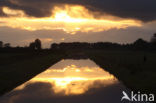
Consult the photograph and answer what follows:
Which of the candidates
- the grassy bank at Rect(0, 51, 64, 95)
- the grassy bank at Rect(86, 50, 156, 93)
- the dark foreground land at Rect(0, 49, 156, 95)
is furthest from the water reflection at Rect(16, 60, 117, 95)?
the grassy bank at Rect(86, 50, 156, 93)

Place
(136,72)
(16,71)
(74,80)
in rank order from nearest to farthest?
(74,80) < (136,72) < (16,71)

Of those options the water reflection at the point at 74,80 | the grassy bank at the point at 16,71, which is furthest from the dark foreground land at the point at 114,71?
the water reflection at the point at 74,80

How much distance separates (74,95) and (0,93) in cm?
544

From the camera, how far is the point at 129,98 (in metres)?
15.0

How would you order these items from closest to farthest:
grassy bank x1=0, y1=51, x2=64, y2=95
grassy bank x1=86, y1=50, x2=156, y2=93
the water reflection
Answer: the water reflection, grassy bank x1=86, y1=50, x2=156, y2=93, grassy bank x1=0, y1=51, x2=64, y2=95

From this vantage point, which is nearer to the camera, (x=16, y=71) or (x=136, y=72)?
(x=136, y=72)

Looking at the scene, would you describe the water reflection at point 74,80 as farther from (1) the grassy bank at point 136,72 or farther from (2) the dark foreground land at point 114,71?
(1) the grassy bank at point 136,72

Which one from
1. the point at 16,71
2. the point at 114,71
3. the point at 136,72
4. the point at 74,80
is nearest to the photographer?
the point at 74,80

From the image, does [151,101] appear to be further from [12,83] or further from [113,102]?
[12,83]

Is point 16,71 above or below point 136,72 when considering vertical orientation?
above

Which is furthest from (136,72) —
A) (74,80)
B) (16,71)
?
(16,71)

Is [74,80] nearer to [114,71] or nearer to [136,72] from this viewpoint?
[136,72]

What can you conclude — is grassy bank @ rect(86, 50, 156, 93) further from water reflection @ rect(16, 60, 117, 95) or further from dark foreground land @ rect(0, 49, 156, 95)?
water reflection @ rect(16, 60, 117, 95)

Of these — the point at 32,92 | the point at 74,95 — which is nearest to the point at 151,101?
the point at 74,95
